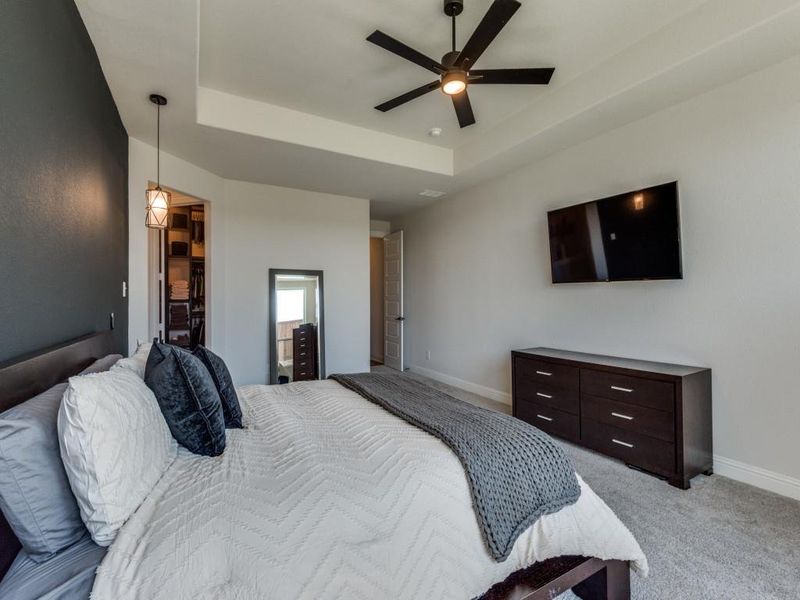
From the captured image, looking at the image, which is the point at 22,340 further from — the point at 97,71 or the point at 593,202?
A: the point at 593,202

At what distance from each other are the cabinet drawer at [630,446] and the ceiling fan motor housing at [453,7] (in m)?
3.02

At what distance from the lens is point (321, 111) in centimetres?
346

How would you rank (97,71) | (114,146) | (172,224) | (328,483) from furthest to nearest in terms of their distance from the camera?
(172,224), (114,146), (97,71), (328,483)

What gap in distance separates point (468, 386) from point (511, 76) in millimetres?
3628

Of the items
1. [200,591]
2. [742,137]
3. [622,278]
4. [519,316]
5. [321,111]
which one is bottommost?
[200,591]

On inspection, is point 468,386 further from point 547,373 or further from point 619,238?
point 619,238

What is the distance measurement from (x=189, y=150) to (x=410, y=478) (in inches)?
Answer: 145

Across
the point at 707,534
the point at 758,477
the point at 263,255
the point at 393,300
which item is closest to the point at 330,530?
the point at 707,534

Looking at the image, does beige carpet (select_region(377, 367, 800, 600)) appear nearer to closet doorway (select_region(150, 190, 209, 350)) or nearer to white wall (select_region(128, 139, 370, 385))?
white wall (select_region(128, 139, 370, 385))

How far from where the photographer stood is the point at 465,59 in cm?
217

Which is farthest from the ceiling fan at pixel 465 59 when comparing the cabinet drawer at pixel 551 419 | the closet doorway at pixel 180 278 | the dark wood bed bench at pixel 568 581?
the closet doorway at pixel 180 278

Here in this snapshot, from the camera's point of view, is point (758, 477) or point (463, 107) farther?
point (463, 107)

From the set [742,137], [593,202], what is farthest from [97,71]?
[742,137]

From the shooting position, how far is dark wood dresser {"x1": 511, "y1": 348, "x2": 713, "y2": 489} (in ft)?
8.25
